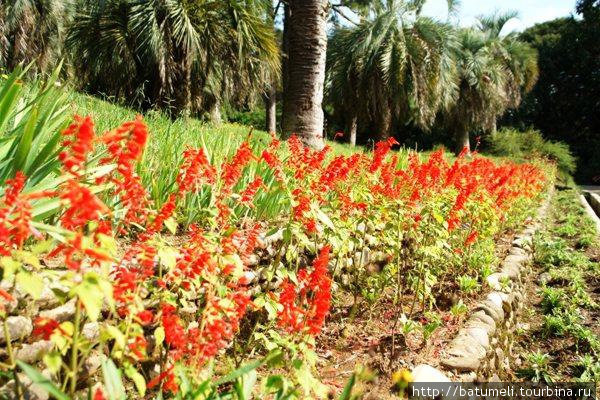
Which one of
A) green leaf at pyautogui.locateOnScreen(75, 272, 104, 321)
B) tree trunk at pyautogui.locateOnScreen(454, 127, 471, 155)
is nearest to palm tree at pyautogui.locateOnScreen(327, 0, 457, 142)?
tree trunk at pyautogui.locateOnScreen(454, 127, 471, 155)

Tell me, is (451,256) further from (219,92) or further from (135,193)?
(219,92)

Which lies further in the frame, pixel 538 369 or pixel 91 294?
pixel 538 369

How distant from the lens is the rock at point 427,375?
8.08 feet

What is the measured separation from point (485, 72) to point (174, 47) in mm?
15863

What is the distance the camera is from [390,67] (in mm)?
13680

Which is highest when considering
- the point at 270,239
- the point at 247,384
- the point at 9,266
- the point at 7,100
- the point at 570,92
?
the point at 570,92

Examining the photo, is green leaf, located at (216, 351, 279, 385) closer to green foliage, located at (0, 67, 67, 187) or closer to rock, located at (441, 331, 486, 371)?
green foliage, located at (0, 67, 67, 187)

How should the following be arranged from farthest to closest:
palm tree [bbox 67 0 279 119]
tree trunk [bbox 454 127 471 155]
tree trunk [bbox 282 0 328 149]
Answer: tree trunk [bbox 454 127 471 155] → palm tree [bbox 67 0 279 119] → tree trunk [bbox 282 0 328 149]

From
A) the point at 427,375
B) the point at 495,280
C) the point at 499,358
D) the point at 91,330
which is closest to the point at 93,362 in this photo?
the point at 91,330

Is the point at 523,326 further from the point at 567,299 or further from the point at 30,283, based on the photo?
the point at 30,283

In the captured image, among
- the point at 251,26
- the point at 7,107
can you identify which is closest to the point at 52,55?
the point at 251,26

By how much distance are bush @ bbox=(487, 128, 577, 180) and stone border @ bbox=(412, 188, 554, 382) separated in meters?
16.5

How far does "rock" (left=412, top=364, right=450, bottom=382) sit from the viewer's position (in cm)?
246

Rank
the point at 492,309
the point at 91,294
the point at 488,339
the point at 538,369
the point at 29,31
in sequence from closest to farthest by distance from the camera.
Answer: the point at 91,294, the point at 488,339, the point at 538,369, the point at 492,309, the point at 29,31
